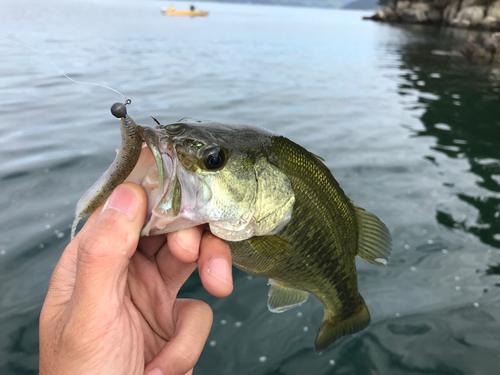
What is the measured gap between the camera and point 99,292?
1.46m

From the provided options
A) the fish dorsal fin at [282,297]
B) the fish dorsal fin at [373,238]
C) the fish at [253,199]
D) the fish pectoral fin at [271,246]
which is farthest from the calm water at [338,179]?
the fish pectoral fin at [271,246]

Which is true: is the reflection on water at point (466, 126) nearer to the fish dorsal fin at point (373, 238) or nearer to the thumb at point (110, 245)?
the fish dorsal fin at point (373, 238)

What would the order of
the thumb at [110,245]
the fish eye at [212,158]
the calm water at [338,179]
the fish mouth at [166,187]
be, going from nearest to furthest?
1. the thumb at [110,245]
2. the fish mouth at [166,187]
3. the fish eye at [212,158]
4. the calm water at [338,179]

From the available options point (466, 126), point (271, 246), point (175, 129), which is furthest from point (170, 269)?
point (466, 126)

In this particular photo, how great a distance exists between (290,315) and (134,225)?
2.59m

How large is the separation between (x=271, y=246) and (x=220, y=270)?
37 cm

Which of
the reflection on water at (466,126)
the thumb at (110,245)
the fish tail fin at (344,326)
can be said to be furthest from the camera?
the reflection on water at (466,126)

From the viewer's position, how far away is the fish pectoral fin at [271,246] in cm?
192

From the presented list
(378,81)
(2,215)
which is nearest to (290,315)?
(2,215)

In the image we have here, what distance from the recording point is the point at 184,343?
1.82 meters

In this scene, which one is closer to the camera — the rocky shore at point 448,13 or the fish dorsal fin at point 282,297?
the fish dorsal fin at point 282,297

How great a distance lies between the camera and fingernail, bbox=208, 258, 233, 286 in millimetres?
1706

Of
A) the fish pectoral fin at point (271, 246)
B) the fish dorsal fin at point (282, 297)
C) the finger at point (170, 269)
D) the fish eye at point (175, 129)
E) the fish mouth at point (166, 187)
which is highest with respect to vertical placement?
the fish eye at point (175, 129)

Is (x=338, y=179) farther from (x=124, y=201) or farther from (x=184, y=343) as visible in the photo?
(x=124, y=201)
